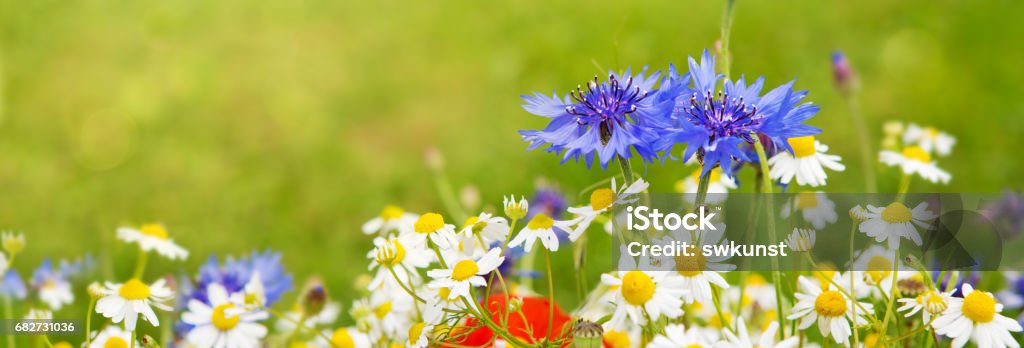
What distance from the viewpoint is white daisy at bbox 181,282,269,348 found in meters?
0.81

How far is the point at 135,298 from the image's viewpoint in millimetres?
776

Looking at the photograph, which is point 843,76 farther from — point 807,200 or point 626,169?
point 626,169

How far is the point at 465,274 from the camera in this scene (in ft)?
2.29

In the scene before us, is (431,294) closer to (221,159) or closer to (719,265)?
(719,265)

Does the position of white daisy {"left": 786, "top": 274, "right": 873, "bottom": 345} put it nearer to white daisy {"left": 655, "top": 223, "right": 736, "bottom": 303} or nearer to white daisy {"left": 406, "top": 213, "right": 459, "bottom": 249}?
white daisy {"left": 655, "top": 223, "right": 736, "bottom": 303}

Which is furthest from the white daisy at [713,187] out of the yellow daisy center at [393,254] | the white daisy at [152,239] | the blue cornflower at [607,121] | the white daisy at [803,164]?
the white daisy at [152,239]

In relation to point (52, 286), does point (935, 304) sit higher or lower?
lower

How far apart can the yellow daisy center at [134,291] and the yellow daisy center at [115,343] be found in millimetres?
62

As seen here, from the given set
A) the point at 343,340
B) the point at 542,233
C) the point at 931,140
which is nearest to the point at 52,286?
the point at 343,340

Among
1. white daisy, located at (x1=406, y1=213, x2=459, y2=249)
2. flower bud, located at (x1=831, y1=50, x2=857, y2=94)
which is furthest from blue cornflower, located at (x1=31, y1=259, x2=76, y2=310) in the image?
→ flower bud, located at (x1=831, y1=50, x2=857, y2=94)

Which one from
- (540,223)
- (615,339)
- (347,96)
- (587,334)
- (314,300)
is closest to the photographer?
(587,334)

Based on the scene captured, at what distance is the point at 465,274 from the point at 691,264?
0.15 metres

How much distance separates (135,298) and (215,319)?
7cm

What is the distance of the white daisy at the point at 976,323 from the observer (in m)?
0.68
